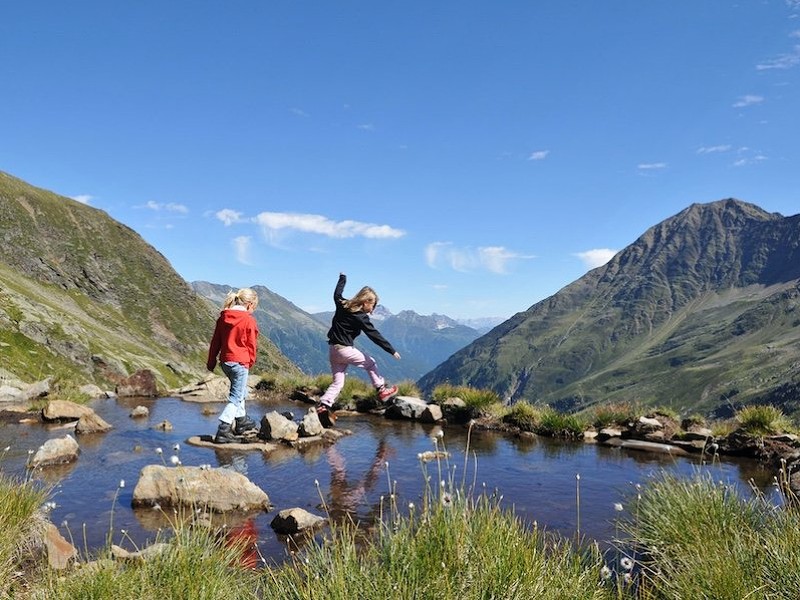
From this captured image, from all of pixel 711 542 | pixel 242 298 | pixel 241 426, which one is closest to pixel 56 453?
pixel 241 426

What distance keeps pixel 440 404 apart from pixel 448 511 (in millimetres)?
13301

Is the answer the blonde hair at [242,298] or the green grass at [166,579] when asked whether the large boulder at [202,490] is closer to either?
the green grass at [166,579]

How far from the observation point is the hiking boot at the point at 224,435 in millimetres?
12414

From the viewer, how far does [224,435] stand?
12.5 m

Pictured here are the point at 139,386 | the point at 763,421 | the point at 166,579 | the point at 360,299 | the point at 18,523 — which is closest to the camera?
the point at 166,579

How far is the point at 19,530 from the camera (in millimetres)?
Result: 5828

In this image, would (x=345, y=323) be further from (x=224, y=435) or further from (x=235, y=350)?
(x=224, y=435)

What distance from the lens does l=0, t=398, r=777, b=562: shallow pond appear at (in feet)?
25.0

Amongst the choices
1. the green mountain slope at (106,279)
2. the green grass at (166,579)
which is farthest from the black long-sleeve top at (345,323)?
the green mountain slope at (106,279)

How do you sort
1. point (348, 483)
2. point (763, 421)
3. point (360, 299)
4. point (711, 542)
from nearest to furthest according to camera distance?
point (711, 542) < point (348, 483) < point (763, 421) < point (360, 299)

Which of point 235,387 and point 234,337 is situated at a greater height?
point 234,337

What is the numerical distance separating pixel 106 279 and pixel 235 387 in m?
167

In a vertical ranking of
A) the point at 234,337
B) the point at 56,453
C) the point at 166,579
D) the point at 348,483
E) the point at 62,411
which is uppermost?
the point at 234,337

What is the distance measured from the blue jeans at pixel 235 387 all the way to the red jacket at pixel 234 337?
134 mm
